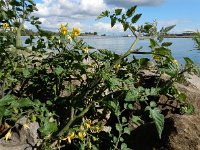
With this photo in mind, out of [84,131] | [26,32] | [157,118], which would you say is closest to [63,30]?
[26,32]

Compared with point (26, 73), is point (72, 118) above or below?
below

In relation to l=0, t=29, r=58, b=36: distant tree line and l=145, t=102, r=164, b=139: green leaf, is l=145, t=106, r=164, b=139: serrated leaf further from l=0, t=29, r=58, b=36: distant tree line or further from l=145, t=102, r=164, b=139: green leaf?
l=0, t=29, r=58, b=36: distant tree line

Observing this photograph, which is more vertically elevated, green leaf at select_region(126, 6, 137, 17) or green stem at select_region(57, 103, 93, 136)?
green leaf at select_region(126, 6, 137, 17)

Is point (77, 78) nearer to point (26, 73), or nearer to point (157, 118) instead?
point (26, 73)

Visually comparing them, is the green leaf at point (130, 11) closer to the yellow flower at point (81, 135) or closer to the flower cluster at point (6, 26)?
the yellow flower at point (81, 135)

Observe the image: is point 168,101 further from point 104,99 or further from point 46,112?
point 46,112

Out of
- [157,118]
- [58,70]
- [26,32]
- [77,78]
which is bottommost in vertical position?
[157,118]

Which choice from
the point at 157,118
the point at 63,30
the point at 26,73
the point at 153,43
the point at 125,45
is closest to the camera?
the point at 157,118

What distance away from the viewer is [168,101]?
3.76 meters

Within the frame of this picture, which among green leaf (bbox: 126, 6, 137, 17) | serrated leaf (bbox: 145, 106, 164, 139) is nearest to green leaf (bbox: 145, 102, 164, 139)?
serrated leaf (bbox: 145, 106, 164, 139)

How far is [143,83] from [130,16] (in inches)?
54.6

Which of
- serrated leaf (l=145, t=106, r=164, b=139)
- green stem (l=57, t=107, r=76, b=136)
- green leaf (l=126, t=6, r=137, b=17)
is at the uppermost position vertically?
green leaf (l=126, t=6, r=137, b=17)

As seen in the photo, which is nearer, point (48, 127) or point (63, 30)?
point (48, 127)

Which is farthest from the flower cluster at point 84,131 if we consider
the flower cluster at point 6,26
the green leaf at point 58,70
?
the flower cluster at point 6,26
